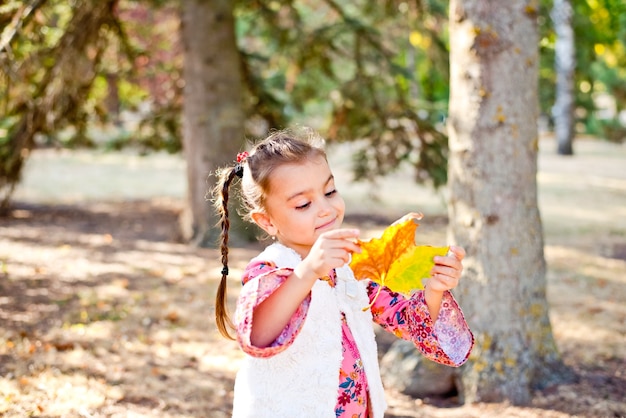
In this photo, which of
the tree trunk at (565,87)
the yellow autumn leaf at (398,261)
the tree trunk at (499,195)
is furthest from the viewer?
the tree trunk at (565,87)

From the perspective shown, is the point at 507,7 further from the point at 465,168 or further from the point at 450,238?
the point at 450,238

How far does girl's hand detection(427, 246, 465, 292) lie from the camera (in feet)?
7.41

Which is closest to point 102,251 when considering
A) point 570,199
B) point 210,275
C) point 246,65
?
point 210,275

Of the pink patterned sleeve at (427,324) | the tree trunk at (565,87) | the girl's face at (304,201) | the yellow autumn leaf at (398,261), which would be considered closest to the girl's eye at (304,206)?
the girl's face at (304,201)

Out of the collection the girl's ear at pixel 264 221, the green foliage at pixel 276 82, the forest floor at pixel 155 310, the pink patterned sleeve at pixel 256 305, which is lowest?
the forest floor at pixel 155 310

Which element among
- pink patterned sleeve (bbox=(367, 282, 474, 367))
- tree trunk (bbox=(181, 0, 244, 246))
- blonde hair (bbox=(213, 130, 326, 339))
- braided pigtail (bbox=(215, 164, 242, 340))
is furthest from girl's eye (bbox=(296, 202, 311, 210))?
tree trunk (bbox=(181, 0, 244, 246))

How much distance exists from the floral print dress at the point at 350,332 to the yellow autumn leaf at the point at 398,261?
0.38 feet

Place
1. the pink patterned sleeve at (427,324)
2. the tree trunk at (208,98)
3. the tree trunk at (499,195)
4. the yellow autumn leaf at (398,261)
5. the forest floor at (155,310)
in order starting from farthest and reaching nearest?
the tree trunk at (208,98)
the forest floor at (155,310)
the tree trunk at (499,195)
the pink patterned sleeve at (427,324)
the yellow autumn leaf at (398,261)

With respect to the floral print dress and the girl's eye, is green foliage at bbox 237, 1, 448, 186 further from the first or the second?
the girl's eye

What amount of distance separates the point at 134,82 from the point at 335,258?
946 centimetres

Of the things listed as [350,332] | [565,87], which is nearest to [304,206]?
[350,332]

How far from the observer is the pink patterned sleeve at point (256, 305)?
203 cm

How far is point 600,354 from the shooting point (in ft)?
15.9

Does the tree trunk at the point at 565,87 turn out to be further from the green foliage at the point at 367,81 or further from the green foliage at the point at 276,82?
the green foliage at the point at 367,81
